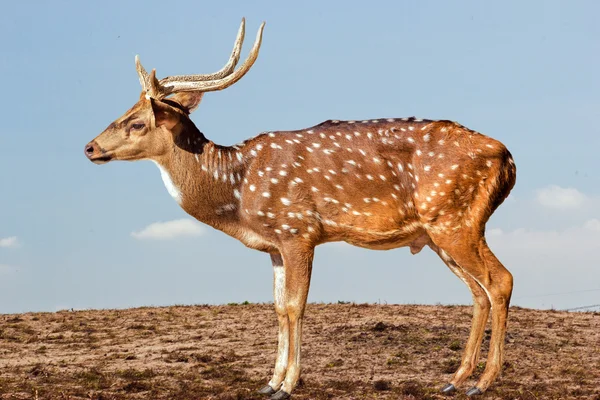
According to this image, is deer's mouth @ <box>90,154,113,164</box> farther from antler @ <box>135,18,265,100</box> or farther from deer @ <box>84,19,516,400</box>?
antler @ <box>135,18,265,100</box>

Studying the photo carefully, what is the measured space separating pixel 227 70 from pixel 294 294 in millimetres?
2581

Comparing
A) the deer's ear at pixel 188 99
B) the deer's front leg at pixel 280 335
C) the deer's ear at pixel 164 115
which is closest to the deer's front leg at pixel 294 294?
the deer's front leg at pixel 280 335

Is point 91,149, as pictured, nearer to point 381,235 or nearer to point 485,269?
point 381,235

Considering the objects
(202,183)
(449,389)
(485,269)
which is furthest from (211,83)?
(449,389)

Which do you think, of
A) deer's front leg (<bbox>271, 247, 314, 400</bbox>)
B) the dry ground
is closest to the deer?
deer's front leg (<bbox>271, 247, 314, 400</bbox>)

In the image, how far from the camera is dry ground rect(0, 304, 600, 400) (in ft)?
31.8

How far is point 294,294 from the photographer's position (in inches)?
336

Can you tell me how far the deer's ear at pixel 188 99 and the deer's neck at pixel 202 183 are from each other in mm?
291

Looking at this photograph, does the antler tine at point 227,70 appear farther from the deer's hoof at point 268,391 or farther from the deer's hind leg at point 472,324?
the deer's hoof at point 268,391

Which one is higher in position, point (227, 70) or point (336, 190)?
point (227, 70)

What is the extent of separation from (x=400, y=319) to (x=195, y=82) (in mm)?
5990

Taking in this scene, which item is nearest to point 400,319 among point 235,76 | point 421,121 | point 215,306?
point 215,306

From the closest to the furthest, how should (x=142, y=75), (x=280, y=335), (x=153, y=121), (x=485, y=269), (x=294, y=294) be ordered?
(x=294, y=294) < (x=485, y=269) < (x=280, y=335) < (x=153, y=121) < (x=142, y=75)

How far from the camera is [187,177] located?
9086mm
